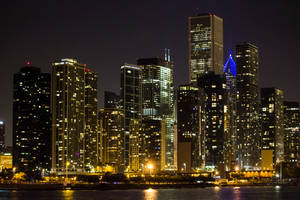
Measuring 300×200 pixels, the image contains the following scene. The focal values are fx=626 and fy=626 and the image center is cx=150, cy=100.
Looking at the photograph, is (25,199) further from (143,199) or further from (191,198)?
(191,198)

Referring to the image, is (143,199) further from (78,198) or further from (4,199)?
(4,199)

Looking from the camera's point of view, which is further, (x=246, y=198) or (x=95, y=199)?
(x=246, y=198)

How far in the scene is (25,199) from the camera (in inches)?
6634

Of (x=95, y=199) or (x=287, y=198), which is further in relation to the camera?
(x=287, y=198)

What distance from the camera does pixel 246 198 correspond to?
17438 centimetres

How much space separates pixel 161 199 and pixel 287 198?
37284mm

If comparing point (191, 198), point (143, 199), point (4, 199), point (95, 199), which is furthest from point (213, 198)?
point (4, 199)

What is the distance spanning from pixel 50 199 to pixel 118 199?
18.9 m

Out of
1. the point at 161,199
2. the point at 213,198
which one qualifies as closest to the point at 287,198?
the point at 213,198

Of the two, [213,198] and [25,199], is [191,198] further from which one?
[25,199]

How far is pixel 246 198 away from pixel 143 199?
29.2m

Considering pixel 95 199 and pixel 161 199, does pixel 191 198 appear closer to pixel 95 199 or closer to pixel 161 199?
pixel 161 199

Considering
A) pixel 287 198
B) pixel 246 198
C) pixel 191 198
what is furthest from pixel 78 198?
pixel 287 198

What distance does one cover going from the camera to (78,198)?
16888cm
